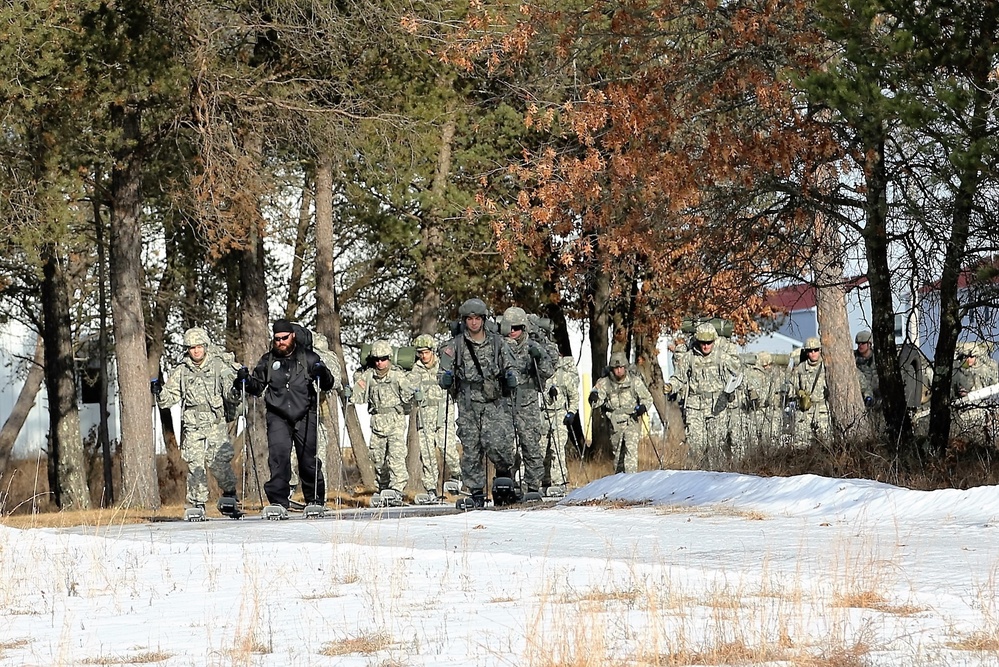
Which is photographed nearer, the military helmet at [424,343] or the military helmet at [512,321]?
the military helmet at [512,321]

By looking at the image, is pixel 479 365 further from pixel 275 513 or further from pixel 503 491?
pixel 275 513

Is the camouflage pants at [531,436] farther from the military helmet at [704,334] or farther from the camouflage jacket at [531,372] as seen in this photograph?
the military helmet at [704,334]

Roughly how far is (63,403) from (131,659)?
73.7ft

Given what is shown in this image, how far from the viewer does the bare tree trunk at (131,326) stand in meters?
22.6

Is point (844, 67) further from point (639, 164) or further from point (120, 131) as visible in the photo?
point (120, 131)

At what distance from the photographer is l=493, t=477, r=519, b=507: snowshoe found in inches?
698

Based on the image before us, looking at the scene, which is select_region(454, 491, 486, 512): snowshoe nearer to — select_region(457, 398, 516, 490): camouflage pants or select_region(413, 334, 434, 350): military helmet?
select_region(457, 398, 516, 490): camouflage pants

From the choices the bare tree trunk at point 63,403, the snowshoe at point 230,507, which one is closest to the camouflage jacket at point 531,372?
the snowshoe at point 230,507

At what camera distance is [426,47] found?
22922 millimetres

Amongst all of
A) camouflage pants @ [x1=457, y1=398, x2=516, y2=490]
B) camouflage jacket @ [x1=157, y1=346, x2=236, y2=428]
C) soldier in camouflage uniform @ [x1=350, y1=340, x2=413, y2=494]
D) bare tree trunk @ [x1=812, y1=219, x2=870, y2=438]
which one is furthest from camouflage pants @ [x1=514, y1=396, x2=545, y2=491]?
bare tree trunk @ [x1=812, y1=219, x2=870, y2=438]

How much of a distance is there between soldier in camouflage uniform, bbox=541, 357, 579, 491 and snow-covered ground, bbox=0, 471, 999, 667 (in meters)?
7.87

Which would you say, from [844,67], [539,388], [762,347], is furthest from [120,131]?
[762,347]

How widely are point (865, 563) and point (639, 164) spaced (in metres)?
8.59

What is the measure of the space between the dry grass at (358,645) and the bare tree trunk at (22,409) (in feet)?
93.3
